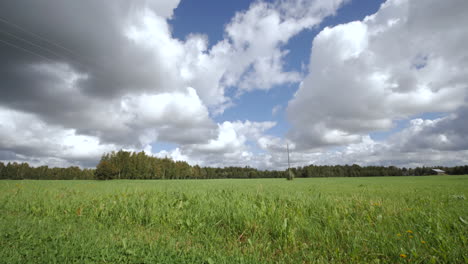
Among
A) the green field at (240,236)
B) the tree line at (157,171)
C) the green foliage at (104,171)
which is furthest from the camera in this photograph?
the tree line at (157,171)

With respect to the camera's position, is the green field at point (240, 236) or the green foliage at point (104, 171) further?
the green foliage at point (104, 171)

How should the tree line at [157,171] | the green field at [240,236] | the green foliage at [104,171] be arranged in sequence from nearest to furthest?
the green field at [240,236], the green foliage at [104,171], the tree line at [157,171]

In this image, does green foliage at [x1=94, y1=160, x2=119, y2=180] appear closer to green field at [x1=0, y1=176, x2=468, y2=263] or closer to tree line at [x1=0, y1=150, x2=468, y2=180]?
tree line at [x1=0, y1=150, x2=468, y2=180]

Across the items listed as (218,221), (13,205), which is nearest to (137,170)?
(13,205)

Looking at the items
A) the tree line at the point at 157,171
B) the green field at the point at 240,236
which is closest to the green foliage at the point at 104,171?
the tree line at the point at 157,171

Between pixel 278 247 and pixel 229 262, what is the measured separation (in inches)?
53.9

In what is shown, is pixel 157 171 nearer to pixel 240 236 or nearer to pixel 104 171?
pixel 104 171

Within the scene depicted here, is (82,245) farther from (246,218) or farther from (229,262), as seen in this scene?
(246,218)

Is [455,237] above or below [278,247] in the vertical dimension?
above

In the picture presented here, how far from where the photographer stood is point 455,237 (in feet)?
13.4

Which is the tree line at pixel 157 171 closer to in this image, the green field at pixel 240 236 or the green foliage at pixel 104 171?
the green foliage at pixel 104 171

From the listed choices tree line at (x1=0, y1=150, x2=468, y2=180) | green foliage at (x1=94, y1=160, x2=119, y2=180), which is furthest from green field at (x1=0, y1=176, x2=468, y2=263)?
tree line at (x1=0, y1=150, x2=468, y2=180)

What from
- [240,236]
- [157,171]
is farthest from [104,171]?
[240,236]

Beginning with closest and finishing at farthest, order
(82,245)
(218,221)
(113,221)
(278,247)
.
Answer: (82,245) → (278,247) → (218,221) → (113,221)
